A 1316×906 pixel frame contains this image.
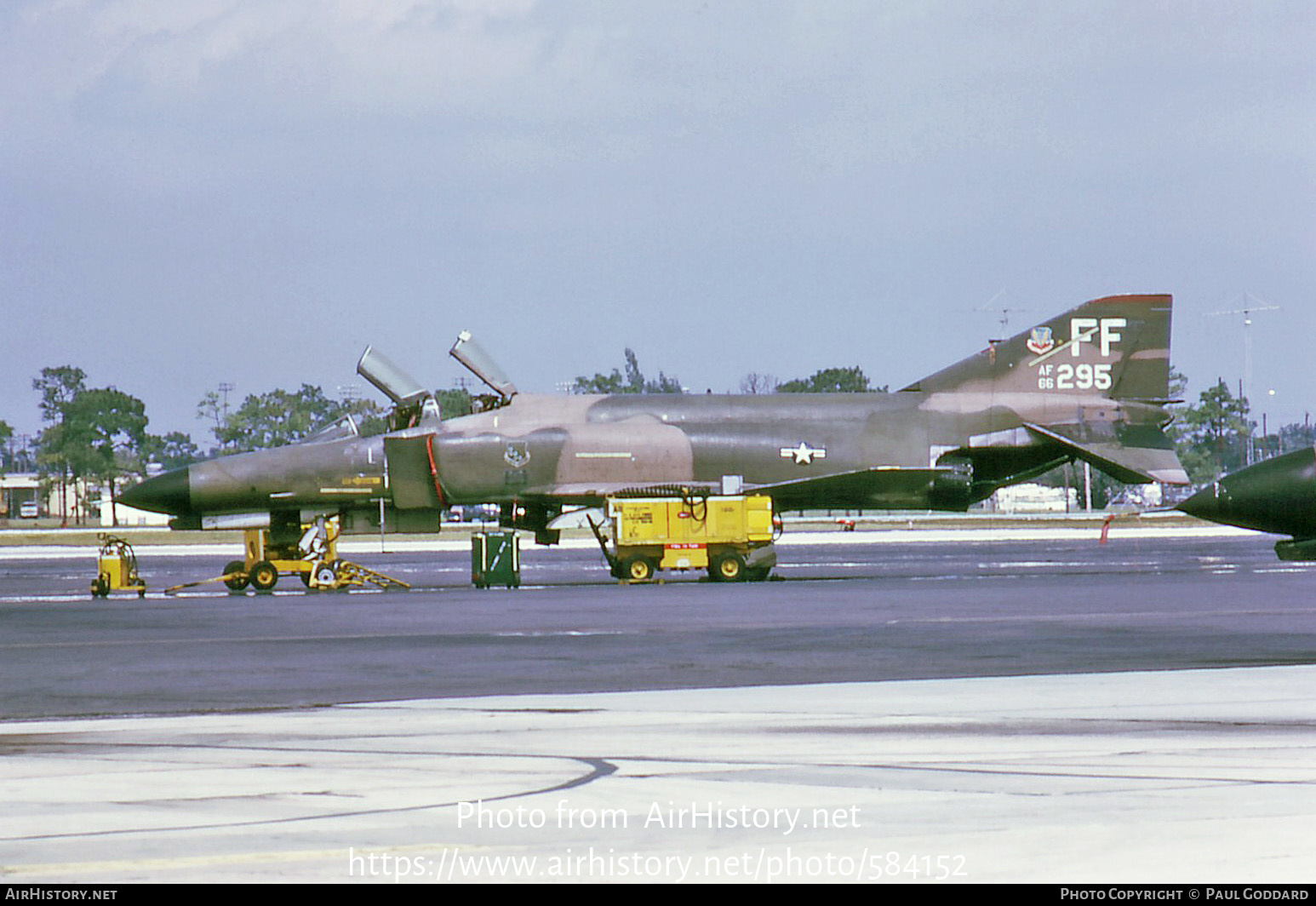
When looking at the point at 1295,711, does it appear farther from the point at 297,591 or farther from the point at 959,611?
the point at 297,591

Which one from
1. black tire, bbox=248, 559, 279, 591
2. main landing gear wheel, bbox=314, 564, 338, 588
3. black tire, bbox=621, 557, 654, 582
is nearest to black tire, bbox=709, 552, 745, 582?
black tire, bbox=621, 557, 654, 582

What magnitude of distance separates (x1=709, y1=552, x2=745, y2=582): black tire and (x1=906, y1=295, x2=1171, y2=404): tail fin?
552cm

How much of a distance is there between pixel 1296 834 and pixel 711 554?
2567cm

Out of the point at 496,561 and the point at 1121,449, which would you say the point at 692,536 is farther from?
the point at 1121,449

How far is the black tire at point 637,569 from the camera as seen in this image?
32312 mm

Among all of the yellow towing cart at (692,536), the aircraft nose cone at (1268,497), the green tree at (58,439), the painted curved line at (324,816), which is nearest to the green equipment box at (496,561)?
the yellow towing cart at (692,536)

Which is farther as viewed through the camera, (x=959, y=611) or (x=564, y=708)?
(x=959, y=611)

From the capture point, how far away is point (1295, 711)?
11273 mm

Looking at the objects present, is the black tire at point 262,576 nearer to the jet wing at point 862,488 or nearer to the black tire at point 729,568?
the black tire at point 729,568

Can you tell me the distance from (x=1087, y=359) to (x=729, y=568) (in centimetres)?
864

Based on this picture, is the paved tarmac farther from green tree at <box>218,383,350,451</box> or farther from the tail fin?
green tree at <box>218,383,350,451</box>

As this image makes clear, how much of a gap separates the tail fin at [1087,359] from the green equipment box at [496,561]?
9.22 m

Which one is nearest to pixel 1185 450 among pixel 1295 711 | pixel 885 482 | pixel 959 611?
pixel 885 482

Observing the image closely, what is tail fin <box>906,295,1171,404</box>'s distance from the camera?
34.3m
